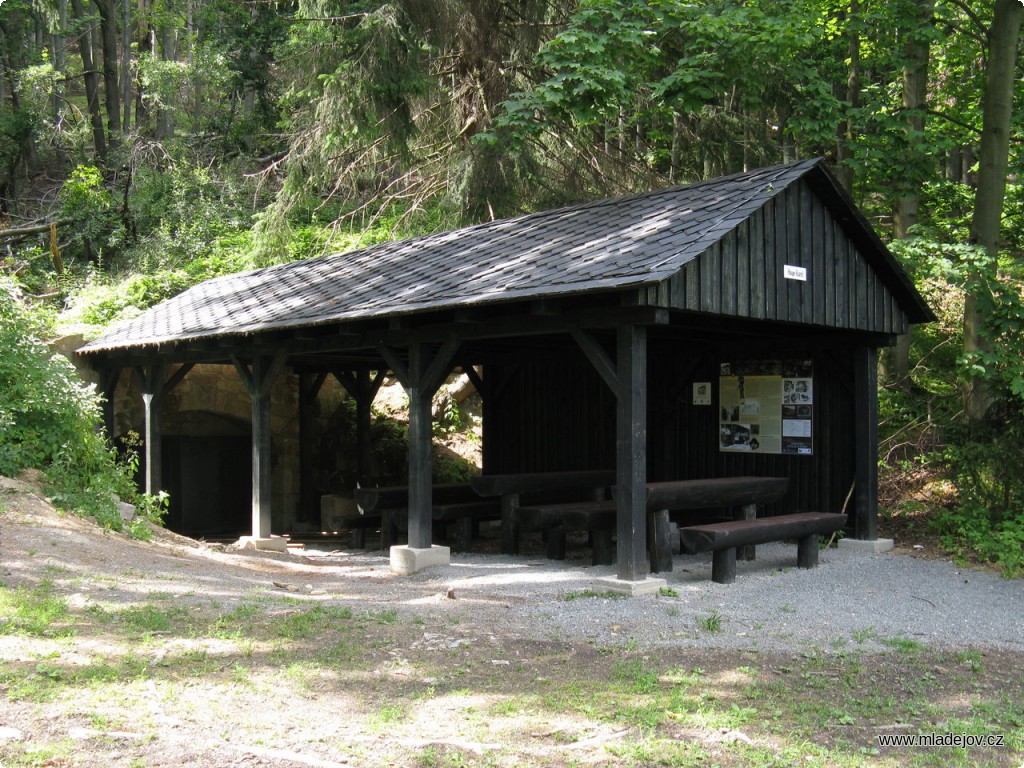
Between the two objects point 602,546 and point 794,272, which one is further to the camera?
point 602,546

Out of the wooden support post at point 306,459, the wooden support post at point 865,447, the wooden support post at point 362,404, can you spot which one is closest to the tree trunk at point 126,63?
the wooden support post at point 306,459

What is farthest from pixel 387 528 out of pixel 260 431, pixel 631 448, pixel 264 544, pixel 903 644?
pixel 903 644

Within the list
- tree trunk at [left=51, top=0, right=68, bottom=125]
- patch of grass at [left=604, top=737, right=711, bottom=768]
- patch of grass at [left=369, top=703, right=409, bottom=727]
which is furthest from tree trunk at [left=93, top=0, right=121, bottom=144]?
patch of grass at [left=604, top=737, right=711, bottom=768]

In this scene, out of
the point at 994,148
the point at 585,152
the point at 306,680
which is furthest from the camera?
the point at 585,152

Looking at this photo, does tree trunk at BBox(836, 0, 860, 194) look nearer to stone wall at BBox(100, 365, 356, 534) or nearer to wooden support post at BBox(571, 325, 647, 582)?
wooden support post at BBox(571, 325, 647, 582)

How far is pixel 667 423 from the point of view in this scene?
1152 centimetres

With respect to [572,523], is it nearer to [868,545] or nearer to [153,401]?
[868,545]

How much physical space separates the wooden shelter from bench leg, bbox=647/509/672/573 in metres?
0.73

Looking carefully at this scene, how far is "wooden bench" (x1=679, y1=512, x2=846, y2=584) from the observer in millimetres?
7828

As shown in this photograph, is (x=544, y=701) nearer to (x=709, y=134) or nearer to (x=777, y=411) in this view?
(x=777, y=411)

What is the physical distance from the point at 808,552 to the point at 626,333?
306 centimetres

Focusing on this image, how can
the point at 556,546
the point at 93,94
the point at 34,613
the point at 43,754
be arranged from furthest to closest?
the point at 93,94, the point at 556,546, the point at 34,613, the point at 43,754

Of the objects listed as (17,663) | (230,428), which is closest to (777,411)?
(17,663)

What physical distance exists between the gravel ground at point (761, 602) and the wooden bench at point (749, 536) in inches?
5.9
